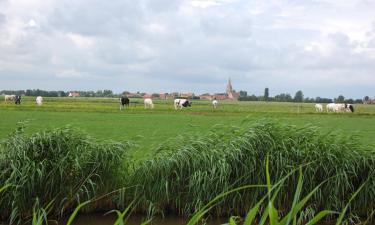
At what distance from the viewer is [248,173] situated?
8617 mm

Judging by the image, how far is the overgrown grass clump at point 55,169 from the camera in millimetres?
8117

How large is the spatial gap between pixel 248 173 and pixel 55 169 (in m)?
3.71

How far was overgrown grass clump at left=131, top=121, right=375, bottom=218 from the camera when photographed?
340 inches

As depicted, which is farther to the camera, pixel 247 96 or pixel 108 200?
pixel 247 96

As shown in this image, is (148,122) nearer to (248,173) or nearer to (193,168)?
(193,168)

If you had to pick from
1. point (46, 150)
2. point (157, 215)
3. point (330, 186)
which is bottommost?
point (157, 215)

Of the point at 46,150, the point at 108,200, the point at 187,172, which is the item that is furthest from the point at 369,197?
the point at 46,150

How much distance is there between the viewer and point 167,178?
8766 mm

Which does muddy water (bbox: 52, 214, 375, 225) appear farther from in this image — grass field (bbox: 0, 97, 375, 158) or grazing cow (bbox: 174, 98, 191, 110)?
grazing cow (bbox: 174, 98, 191, 110)

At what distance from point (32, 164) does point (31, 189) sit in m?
0.46

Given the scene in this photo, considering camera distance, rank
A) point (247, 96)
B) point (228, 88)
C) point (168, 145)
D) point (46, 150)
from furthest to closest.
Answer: point (247, 96) → point (228, 88) → point (168, 145) → point (46, 150)

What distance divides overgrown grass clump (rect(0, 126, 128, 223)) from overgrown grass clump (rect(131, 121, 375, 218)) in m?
0.68

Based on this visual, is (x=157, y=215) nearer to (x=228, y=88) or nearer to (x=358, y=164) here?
(x=358, y=164)

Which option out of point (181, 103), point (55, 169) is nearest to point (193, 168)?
point (55, 169)
